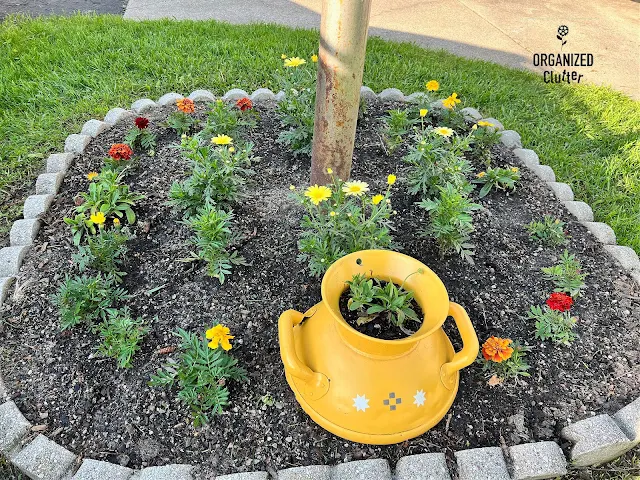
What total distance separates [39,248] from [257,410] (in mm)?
1411

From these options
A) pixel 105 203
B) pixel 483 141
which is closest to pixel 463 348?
pixel 483 141

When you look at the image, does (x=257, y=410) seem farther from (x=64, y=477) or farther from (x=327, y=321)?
(x=64, y=477)

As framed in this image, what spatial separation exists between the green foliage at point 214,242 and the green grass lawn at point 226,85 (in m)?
1.27

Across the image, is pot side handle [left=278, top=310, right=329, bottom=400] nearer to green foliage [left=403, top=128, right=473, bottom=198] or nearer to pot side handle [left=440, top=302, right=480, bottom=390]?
pot side handle [left=440, top=302, right=480, bottom=390]

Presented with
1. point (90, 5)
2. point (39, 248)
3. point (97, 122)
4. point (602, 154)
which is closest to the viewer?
point (39, 248)

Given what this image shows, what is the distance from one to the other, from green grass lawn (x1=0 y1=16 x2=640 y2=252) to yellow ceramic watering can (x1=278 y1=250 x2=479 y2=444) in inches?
68.7

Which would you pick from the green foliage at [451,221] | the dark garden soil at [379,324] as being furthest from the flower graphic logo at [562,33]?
the dark garden soil at [379,324]

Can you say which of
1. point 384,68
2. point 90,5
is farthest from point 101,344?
point 90,5

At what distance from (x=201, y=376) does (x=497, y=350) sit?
113 centimetres

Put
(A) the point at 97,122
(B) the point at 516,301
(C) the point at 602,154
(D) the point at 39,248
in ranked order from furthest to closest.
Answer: (C) the point at 602,154 → (A) the point at 97,122 → (D) the point at 39,248 → (B) the point at 516,301

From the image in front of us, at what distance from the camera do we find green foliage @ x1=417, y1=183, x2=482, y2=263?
89.4 inches

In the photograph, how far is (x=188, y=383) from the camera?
1.93 metres

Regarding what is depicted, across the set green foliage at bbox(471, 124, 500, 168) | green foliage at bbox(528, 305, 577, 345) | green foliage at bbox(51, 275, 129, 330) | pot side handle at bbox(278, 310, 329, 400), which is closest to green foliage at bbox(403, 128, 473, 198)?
green foliage at bbox(471, 124, 500, 168)

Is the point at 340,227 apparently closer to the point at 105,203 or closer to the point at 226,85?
the point at 105,203
